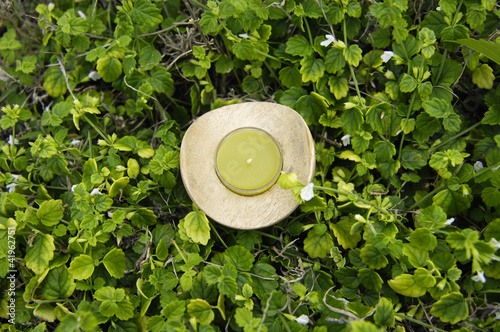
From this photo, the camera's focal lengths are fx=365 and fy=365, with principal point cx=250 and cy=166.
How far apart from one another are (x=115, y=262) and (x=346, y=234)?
2.67 feet

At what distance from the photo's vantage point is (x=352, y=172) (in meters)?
1.37

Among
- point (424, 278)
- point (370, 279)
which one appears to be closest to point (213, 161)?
point (370, 279)

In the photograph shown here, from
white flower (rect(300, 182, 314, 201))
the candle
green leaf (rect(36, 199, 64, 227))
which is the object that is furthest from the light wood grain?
green leaf (rect(36, 199, 64, 227))

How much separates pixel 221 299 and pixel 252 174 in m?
0.42

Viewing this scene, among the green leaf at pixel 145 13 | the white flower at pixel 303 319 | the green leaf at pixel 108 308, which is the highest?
the green leaf at pixel 145 13

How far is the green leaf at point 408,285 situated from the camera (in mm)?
1125

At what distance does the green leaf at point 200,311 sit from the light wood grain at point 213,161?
0.26m

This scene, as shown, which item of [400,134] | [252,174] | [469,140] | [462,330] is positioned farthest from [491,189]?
[252,174]

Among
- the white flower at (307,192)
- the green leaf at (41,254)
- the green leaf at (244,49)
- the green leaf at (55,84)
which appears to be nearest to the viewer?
the white flower at (307,192)

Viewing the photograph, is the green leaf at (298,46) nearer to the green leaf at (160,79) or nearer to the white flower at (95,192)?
the green leaf at (160,79)

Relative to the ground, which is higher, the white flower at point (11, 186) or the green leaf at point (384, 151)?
the green leaf at point (384, 151)

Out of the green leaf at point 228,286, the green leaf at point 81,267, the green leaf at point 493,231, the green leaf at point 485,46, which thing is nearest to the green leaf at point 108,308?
the green leaf at point 81,267

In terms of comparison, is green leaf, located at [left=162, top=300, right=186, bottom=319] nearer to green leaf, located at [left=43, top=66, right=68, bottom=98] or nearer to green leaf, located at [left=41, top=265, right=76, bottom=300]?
green leaf, located at [left=41, top=265, right=76, bottom=300]

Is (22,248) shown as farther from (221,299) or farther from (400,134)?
(400,134)
